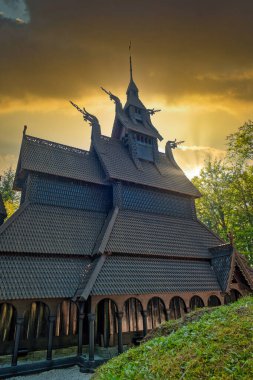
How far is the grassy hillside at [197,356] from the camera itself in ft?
9.78

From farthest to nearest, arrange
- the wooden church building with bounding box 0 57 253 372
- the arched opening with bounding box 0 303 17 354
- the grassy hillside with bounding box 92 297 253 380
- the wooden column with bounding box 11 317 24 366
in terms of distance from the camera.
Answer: the wooden church building with bounding box 0 57 253 372 → the arched opening with bounding box 0 303 17 354 → the wooden column with bounding box 11 317 24 366 → the grassy hillside with bounding box 92 297 253 380

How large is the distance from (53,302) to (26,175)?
828 centimetres

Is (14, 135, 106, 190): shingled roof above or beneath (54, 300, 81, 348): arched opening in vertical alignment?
above

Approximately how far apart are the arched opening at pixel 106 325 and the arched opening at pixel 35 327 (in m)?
2.70

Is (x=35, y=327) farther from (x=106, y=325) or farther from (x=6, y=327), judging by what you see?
(x=106, y=325)

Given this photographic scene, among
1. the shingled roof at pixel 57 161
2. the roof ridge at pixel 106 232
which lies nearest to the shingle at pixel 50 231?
the roof ridge at pixel 106 232

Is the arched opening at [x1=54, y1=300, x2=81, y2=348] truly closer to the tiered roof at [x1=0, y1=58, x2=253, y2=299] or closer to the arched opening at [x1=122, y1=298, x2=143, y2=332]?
the tiered roof at [x1=0, y1=58, x2=253, y2=299]

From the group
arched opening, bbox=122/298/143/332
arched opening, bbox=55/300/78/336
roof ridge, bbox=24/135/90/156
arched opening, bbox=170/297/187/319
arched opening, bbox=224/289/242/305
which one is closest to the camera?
arched opening, bbox=55/300/78/336

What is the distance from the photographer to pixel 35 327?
1200cm

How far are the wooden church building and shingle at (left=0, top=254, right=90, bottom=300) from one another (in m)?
0.05

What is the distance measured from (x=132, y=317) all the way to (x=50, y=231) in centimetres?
654

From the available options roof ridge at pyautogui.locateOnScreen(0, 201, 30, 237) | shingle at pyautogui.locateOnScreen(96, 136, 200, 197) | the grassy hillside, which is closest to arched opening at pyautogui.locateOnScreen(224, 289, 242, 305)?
shingle at pyautogui.locateOnScreen(96, 136, 200, 197)

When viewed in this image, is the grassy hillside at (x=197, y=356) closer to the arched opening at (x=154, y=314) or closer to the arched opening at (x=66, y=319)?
the arched opening at (x=66, y=319)

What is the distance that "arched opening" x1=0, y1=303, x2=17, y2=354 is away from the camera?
1122 cm
